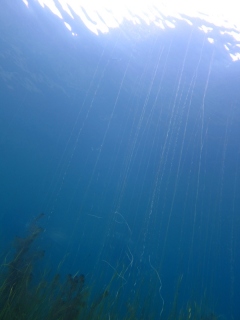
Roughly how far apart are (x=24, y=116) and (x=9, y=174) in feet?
98.6

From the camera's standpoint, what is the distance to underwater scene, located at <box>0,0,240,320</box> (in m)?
5.00

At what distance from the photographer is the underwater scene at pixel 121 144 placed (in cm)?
500

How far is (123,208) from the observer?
184ft

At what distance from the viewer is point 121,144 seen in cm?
3591

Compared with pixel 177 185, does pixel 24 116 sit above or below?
above

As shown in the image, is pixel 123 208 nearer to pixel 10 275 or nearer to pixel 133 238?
pixel 133 238

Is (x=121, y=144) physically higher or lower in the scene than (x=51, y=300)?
higher

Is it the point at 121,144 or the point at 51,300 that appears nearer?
the point at 51,300

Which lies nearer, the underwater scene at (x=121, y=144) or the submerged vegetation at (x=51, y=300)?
the submerged vegetation at (x=51, y=300)

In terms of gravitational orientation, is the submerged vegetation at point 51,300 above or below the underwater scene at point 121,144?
below

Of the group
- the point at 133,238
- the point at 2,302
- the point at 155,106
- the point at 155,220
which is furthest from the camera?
Answer: the point at 155,220

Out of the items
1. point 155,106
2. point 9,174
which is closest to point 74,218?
point 9,174

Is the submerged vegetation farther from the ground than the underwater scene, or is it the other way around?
the underwater scene

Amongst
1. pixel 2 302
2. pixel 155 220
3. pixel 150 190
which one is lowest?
pixel 2 302
